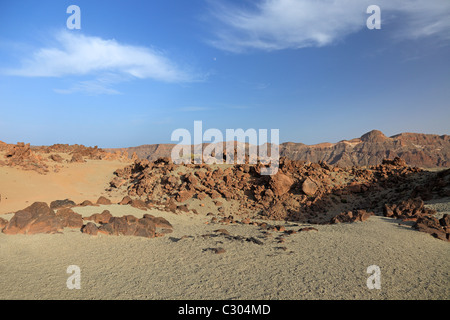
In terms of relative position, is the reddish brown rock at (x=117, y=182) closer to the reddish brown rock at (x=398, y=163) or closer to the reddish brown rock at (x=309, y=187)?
the reddish brown rock at (x=309, y=187)

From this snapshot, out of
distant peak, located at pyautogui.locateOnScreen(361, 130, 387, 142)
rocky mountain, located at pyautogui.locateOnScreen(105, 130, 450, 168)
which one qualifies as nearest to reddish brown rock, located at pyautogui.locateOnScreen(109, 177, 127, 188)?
rocky mountain, located at pyautogui.locateOnScreen(105, 130, 450, 168)

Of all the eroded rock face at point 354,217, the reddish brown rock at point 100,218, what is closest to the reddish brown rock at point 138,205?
the reddish brown rock at point 100,218

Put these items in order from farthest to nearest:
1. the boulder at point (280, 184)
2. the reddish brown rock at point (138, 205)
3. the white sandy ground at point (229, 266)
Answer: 1. the boulder at point (280, 184)
2. the reddish brown rock at point (138, 205)
3. the white sandy ground at point (229, 266)

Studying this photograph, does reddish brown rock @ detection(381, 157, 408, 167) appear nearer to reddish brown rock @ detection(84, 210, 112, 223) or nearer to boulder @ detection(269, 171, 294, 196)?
boulder @ detection(269, 171, 294, 196)
